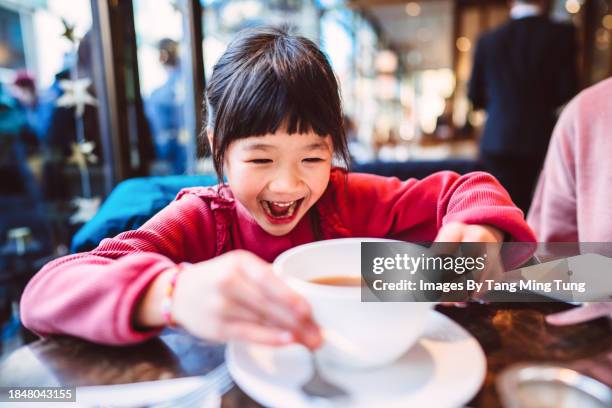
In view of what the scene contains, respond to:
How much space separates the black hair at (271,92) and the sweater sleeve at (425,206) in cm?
11

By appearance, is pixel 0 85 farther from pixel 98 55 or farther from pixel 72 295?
pixel 72 295

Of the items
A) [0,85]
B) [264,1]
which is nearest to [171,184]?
[0,85]

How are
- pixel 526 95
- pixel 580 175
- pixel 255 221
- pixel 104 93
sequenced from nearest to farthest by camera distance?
pixel 255 221
pixel 580 175
pixel 526 95
pixel 104 93

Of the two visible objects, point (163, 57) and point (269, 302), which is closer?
point (269, 302)

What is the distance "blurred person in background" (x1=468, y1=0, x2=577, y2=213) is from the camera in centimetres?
64

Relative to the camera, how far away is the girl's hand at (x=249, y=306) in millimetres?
238

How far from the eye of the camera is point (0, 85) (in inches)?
62.2

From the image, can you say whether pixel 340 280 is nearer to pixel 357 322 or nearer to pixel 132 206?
pixel 357 322

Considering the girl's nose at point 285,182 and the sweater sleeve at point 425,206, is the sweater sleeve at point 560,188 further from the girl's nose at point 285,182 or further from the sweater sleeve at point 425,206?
the girl's nose at point 285,182

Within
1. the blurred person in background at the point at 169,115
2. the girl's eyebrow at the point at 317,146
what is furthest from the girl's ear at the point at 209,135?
the blurred person in background at the point at 169,115

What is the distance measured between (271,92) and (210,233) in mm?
163

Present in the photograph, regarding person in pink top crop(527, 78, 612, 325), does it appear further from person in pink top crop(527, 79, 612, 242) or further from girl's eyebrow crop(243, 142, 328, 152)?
girl's eyebrow crop(243, 142, 328, 152)

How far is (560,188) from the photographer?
599mm

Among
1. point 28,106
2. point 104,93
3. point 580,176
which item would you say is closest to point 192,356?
point 580,176
